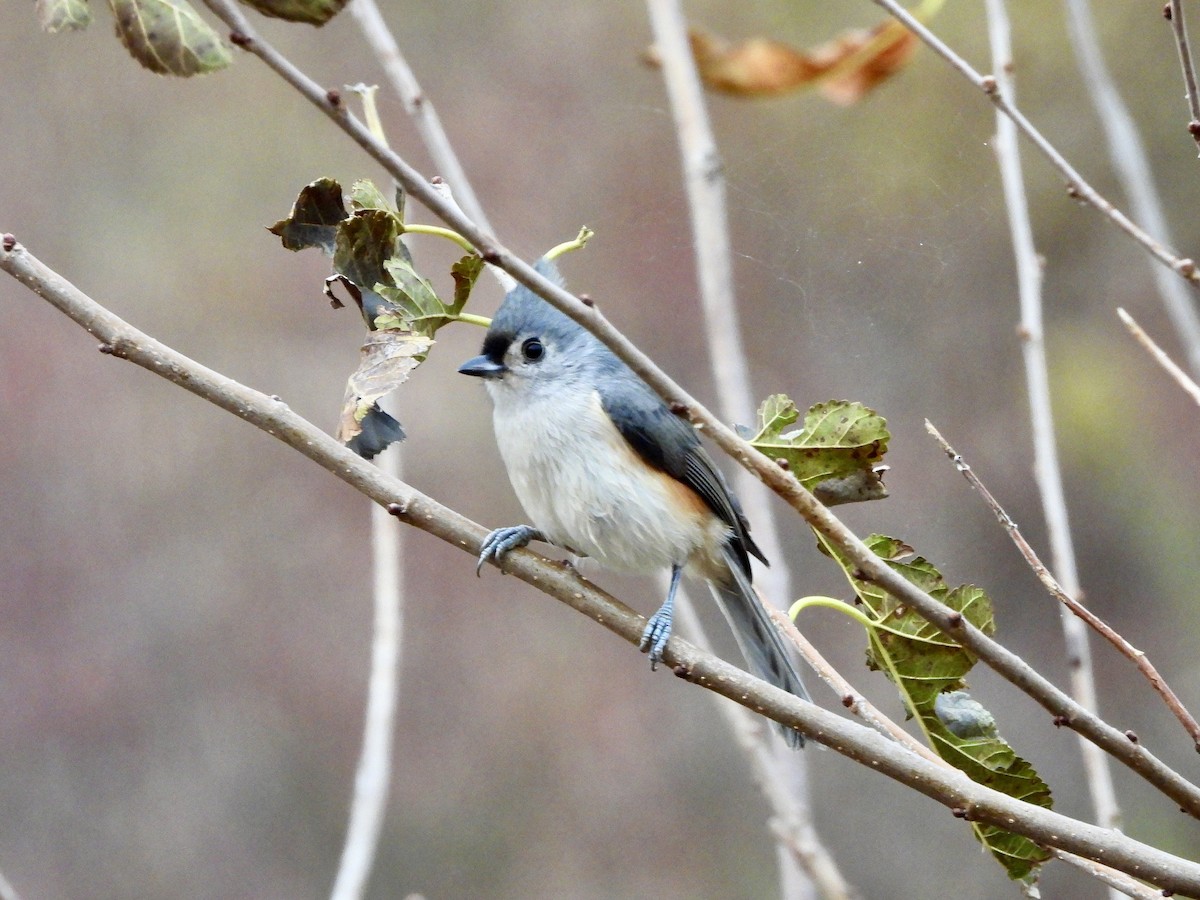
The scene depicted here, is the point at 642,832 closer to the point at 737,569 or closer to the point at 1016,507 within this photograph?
the point at 1016,507

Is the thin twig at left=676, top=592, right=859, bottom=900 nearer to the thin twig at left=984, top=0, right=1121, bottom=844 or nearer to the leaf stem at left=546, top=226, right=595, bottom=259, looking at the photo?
the thin twig at left=984, top=0, right=1121, bottom=844

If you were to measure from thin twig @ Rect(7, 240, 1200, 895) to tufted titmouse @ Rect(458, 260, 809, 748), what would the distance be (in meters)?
0.42

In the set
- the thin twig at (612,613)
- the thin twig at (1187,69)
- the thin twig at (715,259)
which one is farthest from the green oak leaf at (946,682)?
the thin twig at (715,259)

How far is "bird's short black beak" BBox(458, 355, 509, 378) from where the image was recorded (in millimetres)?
1918

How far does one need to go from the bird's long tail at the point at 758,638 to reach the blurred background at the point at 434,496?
5.90 ft

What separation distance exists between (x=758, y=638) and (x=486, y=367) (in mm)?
605

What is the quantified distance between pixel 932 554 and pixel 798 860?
1598mm

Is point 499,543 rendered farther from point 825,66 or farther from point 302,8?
point 825,66

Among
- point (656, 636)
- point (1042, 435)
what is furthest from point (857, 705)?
point (1042, 435)

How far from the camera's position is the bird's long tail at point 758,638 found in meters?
1.87

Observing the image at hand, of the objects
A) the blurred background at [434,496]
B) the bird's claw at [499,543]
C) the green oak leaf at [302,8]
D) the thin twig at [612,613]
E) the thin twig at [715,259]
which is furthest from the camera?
the blurred background at [434,496]

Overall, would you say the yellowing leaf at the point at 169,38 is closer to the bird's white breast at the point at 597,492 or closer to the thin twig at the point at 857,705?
the thin twig at the point at 857,705

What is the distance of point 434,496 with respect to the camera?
4.40m

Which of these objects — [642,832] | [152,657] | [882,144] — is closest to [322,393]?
[152,657]
